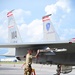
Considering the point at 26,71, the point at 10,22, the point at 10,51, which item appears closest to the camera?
the point at 26,71

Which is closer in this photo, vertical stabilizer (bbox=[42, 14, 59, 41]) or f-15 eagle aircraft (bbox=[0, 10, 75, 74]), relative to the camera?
f-15 eagle aircraft (bbox=[0, 10, 75, 74])

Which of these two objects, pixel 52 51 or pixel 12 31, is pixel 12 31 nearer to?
pixel 12 31

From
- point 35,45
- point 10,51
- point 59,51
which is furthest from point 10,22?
point 59,51

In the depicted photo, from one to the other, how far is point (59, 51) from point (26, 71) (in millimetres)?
1763

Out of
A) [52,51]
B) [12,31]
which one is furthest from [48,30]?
[52,51]

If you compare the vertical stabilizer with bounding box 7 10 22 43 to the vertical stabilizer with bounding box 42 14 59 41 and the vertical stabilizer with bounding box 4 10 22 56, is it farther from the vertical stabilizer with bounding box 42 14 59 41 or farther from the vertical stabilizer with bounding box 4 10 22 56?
the vertical stabilizer with bounding box 42 14 59 41

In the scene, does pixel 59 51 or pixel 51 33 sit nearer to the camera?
pixel 59 51

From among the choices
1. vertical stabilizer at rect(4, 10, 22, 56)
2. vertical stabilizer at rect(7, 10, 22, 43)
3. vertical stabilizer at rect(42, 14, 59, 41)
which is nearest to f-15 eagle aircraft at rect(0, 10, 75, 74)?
vertical stabilizer at rect(4, 10, 22, 56)

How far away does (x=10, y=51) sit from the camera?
14656 millimetres

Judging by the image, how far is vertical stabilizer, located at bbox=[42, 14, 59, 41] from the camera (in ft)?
70.9

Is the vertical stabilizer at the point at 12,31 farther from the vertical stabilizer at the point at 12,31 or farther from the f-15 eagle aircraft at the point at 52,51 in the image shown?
the f-15 eagle aircraft at the point at 52,51

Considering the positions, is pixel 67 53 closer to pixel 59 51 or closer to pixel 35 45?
pixel 59 51

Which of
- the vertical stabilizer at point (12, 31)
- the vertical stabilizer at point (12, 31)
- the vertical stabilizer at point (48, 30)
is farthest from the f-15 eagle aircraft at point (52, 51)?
the vertical stabilizer at point (48, 30)

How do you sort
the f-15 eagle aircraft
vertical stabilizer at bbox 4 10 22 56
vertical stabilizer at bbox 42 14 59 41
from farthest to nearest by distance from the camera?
vertical stabilizer at bbox 42 14 59 41, vertical stabilizer at bbox 4 10 22 56, the f-15 eagle aircraft
